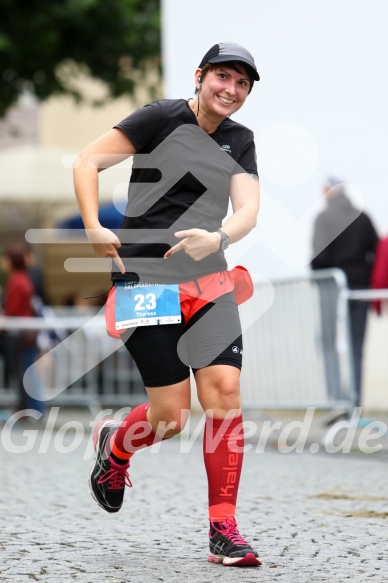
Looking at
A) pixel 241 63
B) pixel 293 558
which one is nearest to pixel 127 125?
pixel 241 63

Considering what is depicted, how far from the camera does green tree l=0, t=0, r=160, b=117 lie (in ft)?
52.6

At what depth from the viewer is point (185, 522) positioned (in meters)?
5.78

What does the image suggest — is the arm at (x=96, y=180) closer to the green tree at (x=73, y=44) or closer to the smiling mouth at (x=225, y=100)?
the smiling mouth at (x=225, y=100)

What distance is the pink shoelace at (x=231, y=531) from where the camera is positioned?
15.5ft

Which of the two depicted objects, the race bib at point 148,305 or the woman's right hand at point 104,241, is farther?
the race bib at point 148,305

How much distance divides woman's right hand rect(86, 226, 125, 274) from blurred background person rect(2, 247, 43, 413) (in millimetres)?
8583

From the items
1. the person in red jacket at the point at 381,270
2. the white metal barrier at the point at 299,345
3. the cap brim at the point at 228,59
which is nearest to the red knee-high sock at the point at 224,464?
the cap brim at the point at 228,59

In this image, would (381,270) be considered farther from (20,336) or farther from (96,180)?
(96,180)

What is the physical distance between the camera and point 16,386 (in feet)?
44.0

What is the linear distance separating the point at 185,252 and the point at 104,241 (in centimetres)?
29

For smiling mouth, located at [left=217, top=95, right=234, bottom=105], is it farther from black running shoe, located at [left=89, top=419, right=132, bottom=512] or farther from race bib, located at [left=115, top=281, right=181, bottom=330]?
black running shoe, located at [left=89, top=419, right=132, bottom=512]

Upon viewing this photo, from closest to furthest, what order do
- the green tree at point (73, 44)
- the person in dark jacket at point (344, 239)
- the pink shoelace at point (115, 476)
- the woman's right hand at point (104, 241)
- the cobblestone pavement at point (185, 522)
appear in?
the cobblestone pavement at point (185, 522), the woman's right hand at point (104, 241), the pink shoelace at point (115, 476), the person in dark jacket at point (344, 239), the green tree at point (73, 44)

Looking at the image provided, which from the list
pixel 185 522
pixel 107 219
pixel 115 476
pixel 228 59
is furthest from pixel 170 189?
pixel 107 219

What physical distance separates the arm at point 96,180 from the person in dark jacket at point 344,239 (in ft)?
21.7
